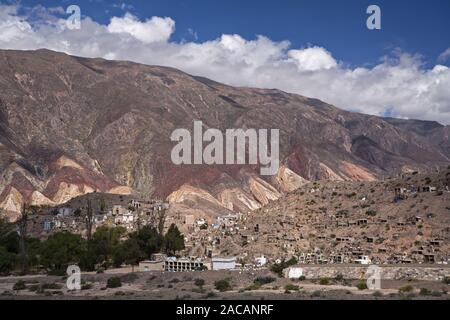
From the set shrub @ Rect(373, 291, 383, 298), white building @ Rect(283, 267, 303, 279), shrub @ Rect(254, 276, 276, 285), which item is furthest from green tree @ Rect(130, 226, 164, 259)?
shrub @ Rect(373, 291, 383, 298)

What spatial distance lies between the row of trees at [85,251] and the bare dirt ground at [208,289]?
769 centimetres

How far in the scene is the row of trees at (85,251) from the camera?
199 feet

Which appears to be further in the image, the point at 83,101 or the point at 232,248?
the point at 83,101

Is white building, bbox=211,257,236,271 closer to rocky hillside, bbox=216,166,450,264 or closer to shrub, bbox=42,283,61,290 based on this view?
rocky hillside, bbox=216,166,450,264

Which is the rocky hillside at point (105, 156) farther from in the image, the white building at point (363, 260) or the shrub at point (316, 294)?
the shrub at point (316, 294)

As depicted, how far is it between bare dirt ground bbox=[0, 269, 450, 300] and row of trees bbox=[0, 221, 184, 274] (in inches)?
303

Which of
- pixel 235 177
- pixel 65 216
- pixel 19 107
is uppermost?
pixel 19 107

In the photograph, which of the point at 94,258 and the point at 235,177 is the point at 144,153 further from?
the point at 94,258

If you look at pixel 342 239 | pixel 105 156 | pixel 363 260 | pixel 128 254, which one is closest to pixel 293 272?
pixel 363 260

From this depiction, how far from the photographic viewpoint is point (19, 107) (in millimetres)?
174750

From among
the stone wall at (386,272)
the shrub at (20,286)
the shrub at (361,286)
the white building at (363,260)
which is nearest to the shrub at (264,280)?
the stone wall at (386,272)

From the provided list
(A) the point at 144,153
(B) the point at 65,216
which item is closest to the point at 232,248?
(B) the point at 65,216

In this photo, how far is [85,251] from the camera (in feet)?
204
